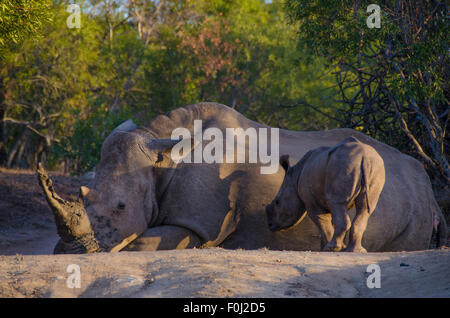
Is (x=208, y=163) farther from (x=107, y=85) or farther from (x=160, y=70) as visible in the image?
(x=107, y=85)

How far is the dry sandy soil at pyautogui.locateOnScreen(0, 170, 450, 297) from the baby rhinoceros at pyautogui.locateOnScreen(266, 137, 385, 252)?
0.70 m

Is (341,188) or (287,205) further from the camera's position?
(287,205)

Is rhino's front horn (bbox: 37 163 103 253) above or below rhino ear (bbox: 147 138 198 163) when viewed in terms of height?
below

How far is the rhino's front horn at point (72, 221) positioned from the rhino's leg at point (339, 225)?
2.50 meters

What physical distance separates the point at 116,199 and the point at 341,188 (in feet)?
8.18

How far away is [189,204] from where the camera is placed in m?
7.71

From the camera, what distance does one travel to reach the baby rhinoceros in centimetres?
664

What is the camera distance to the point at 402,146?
38.1ft

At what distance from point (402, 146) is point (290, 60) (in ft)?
53.0
